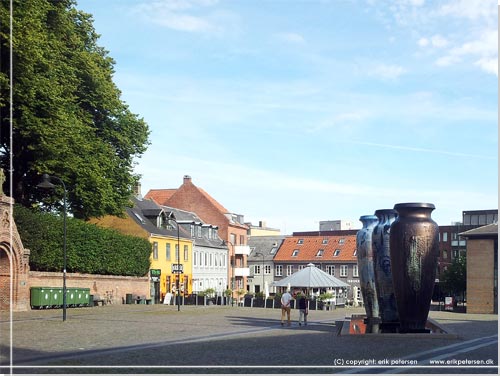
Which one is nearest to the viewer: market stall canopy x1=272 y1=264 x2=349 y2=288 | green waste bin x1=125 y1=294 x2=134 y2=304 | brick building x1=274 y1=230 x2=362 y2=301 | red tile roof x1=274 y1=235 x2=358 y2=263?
market stall canopy x1=272 y1=264 x2=349 y2=288

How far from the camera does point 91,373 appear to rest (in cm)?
1409

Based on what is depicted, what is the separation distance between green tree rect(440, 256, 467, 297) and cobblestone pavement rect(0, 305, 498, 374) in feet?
193

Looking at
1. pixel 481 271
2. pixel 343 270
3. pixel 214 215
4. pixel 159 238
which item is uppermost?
pixel 214 215

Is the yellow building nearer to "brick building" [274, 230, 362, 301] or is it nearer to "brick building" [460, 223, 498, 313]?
"brick building" [460, 223, 498, 313]

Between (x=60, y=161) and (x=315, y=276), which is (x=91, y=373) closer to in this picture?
(x=60, y=161)

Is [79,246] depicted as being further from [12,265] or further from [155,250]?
[155,250]

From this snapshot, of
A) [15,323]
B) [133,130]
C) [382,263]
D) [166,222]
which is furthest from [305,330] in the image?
[166,222]

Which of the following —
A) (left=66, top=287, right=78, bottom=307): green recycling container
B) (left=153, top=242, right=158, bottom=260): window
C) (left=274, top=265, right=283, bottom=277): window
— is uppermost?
(left=153, top=242, right=158, bottom=260): window

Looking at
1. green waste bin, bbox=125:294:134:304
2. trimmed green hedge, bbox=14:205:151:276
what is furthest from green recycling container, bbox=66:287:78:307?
green waste bin, bbox=125:294:134:304

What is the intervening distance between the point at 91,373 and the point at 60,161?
28650 millimetres

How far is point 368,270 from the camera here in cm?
2844

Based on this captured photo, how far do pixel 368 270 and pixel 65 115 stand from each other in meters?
19.7

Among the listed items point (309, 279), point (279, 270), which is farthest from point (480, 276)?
point (279, 270)

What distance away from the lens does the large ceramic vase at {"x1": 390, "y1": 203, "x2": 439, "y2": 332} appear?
2197 cm
